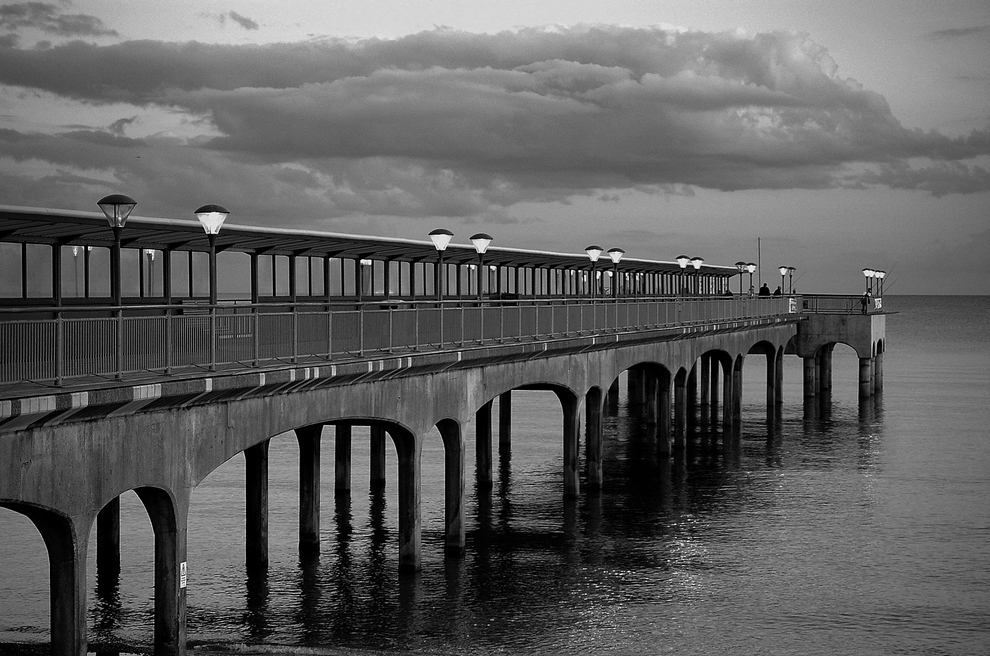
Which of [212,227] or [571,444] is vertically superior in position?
[212,227]

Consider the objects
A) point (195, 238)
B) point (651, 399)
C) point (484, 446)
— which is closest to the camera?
point (195, 238)

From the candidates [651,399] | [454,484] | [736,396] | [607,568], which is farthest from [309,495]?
[736,396]

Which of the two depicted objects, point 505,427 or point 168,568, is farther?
point 505,427

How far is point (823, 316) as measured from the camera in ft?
241

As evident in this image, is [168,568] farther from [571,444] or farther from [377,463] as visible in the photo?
[377,463]

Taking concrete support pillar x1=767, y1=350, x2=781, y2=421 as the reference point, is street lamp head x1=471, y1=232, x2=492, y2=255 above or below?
above

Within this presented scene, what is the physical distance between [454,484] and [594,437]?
11.7 m

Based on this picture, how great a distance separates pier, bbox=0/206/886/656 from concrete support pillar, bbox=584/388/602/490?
83 millimetres

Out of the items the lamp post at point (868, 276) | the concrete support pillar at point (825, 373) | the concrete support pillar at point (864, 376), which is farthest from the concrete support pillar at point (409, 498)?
the lamp post at point (868, 276)

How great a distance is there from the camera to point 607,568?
96.2 feet

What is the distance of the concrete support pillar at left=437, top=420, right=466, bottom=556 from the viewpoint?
95.2ft

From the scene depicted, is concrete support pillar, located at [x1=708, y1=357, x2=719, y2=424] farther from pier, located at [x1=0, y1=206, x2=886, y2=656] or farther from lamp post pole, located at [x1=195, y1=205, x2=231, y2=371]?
lamp post pole, located at [x1=195, y1=205, x2=231, y2=371]

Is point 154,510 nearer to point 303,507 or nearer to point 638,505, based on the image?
point 303,507

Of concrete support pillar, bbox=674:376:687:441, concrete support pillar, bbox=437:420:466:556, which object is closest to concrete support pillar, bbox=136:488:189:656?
concrete support pillar, bbox=437:420:466:556
